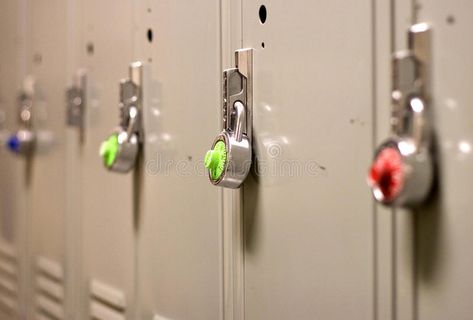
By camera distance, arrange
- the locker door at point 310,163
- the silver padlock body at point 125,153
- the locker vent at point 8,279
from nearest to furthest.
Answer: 1. the locker door at point 310,163
2. the silver padlock body at point 125,153
3. the locker vent at point 8,279

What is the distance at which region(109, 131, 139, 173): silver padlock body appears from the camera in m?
1.07

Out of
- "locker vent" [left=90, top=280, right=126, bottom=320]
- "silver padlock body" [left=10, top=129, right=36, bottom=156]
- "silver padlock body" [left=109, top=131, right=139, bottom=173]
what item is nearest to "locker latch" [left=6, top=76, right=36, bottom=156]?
"silver padlock body" [left=10, top=129, right=36, bottom=156]

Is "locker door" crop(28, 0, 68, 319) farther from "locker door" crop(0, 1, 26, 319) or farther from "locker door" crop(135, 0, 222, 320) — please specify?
"locker door" crop(135, 0, 222, 320)

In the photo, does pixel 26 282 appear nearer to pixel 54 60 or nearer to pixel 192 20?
pixel 54 60

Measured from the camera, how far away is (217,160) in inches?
31.4

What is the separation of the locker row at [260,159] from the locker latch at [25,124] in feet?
0.47

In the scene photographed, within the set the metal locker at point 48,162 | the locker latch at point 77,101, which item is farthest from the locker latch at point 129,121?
the metal locker at point 48,162

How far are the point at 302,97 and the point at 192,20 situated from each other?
334 mm

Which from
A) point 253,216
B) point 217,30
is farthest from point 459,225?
point 217,30

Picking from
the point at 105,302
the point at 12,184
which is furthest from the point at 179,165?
the point at 12,184

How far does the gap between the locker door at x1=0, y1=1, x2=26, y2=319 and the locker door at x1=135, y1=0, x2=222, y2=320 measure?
0.76m

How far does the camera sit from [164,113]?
1035mm

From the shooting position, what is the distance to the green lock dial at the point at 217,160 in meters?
0.79

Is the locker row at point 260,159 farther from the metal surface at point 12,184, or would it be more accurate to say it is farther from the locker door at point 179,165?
the metal surface at point 12,184
